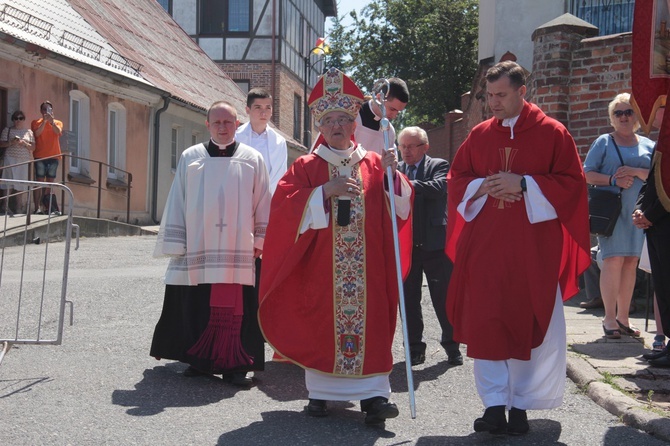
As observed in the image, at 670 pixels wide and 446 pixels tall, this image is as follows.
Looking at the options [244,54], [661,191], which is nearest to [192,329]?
[661,191]

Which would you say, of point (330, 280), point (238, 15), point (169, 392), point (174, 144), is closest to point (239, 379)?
point (169, 392)

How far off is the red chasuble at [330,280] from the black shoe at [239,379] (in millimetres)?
800

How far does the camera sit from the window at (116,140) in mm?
22609

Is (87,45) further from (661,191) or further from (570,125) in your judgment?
(661,191)

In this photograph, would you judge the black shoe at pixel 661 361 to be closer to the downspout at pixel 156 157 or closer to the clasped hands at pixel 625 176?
the clasped hands at pixel 625 176

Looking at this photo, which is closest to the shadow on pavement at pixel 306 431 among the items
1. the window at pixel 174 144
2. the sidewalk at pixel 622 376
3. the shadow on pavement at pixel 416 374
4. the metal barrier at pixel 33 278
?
the shadow on pavement at pixel 416 374

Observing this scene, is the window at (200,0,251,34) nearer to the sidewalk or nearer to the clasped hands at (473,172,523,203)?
the sidewalk

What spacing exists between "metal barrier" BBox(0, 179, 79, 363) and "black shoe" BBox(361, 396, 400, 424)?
2348 millimetres

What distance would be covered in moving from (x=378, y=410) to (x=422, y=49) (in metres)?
37.4

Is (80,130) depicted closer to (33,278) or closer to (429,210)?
(33,278)

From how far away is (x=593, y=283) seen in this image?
32.3 feet

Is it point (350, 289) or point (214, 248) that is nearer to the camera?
point (350, 289)

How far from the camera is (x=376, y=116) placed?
24.2 ft

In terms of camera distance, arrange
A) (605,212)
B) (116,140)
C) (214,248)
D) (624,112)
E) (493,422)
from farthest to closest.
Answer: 1. (116,140)
2. (605,212)
3. (624,112)
4. (214,248)
5. (493,422)
